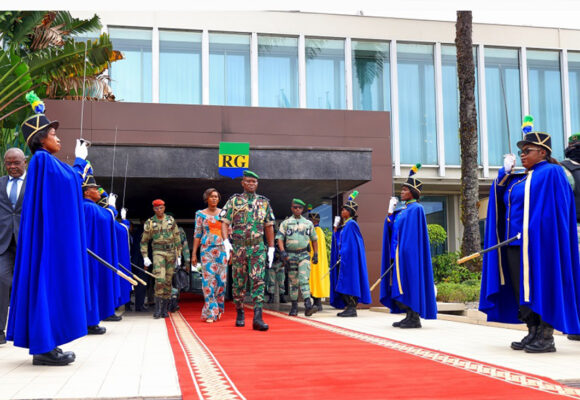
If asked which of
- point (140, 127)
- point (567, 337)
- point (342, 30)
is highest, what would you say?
point (342, 30)

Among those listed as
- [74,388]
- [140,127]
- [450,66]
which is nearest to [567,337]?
[74,388]

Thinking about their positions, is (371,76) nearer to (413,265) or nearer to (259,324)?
(413,265)

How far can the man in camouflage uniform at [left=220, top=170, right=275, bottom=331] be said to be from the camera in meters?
8.85

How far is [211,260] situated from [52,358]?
5.23 meters

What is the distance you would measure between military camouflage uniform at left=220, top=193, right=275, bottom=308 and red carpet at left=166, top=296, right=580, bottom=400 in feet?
4.94

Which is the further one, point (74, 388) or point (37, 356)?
point (37, 356)

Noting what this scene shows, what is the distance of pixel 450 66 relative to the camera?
2394cm

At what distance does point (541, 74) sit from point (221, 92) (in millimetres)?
11944

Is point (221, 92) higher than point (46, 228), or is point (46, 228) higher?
point (221, 92)

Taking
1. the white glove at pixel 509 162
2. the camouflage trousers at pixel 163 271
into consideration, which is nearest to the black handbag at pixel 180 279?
the camouflage trousers at pixel 163 271

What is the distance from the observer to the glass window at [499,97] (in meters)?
24.0

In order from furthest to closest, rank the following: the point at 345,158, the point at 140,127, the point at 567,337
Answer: the point at 140,127
the point at 345,158
the point at 567,337

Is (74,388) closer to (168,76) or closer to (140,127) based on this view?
(140,127)

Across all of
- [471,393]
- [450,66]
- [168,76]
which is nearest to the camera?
[471,393]
